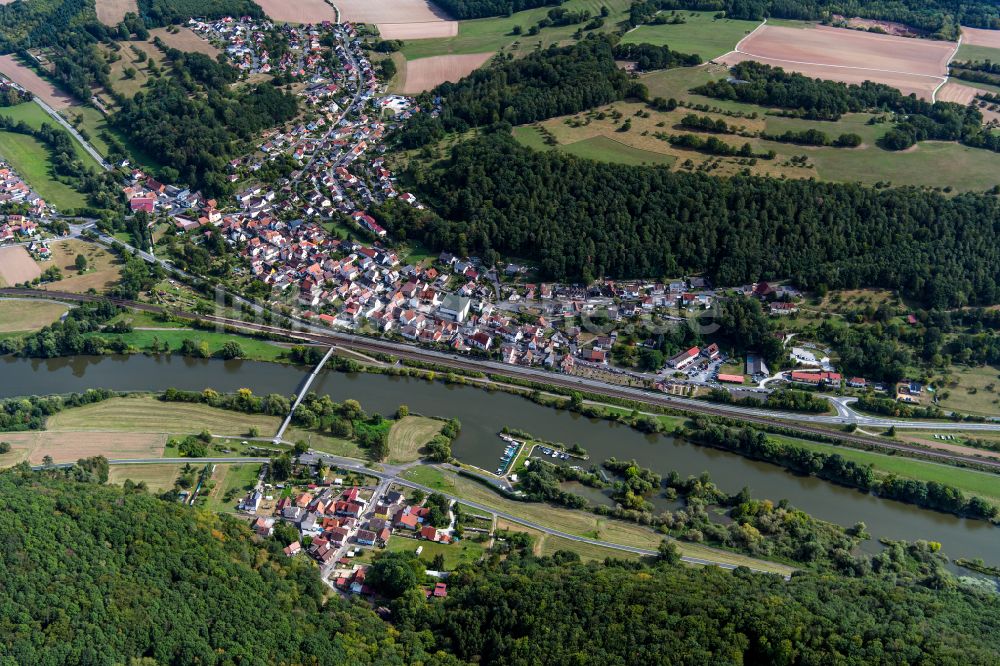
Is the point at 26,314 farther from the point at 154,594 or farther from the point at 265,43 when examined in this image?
the point at 265,43

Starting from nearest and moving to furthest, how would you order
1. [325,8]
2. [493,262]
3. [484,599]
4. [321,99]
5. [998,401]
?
[484,599], [998,401], [493,262], [321,99], [325,8]

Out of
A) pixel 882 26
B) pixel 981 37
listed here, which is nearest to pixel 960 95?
pixel 981 37

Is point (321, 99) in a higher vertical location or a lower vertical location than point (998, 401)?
higher

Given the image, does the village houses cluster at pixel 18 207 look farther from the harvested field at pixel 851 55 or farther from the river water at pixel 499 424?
the harvested field at pixel 851 55

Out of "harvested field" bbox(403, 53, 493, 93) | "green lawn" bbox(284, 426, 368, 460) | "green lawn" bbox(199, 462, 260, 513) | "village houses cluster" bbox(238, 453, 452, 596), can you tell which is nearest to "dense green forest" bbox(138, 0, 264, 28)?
"harvested field" bbox(403, 53, 493, 93)

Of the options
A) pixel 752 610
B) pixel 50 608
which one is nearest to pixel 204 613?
pixel 50 608

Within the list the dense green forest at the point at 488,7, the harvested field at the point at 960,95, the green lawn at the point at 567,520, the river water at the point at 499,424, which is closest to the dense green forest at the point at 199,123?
the river water at the point at 499,424

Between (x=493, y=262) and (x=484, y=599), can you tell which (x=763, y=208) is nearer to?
(x=493, y=262)

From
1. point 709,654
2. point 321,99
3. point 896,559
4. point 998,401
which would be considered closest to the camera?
point 709,654

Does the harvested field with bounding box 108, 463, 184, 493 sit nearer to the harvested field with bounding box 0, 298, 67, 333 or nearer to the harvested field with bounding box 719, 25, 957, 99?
the harvested field with bounding box 0, 298, 67, 333
